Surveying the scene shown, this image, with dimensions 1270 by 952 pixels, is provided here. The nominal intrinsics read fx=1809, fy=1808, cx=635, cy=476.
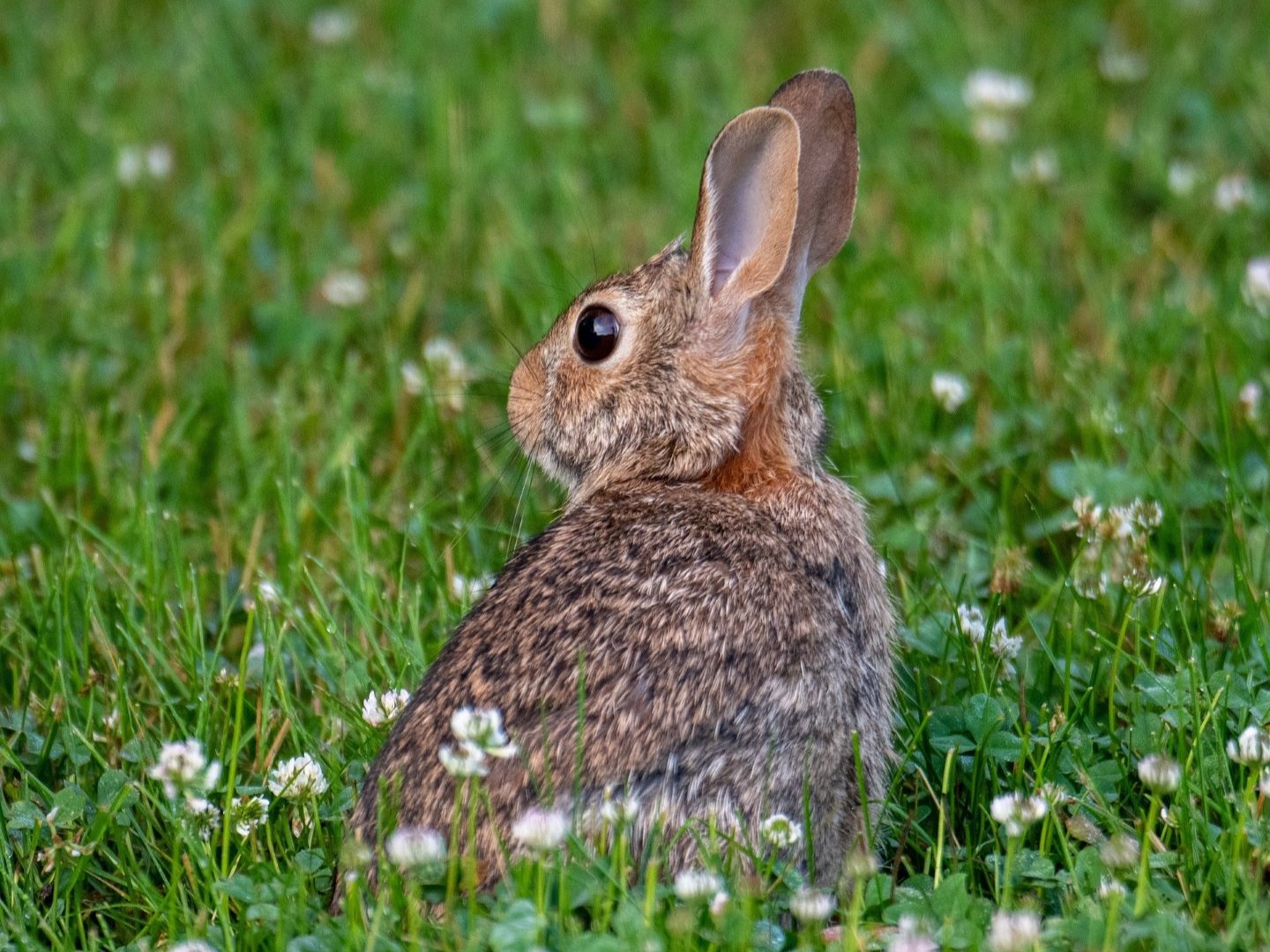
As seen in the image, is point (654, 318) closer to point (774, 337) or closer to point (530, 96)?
point (774, 337)

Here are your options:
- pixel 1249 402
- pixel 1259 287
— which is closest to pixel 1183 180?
pixel 1259 287

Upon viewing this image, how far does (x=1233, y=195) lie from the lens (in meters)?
7.04

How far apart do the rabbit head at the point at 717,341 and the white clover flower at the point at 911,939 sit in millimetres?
1244

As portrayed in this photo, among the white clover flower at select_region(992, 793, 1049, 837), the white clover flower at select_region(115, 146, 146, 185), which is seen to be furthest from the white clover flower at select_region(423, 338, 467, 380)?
the white clover flower at select_region(992, 793, 1049, 837)

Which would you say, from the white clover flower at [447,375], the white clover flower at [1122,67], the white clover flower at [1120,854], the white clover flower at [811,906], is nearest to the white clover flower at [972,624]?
the white clover flower at [1120,854]

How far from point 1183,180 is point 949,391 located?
2.22 metres

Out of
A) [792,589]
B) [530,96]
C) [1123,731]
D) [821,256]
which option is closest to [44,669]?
[792,589]

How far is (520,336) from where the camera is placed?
6457 mm

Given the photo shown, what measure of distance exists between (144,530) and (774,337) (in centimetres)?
175

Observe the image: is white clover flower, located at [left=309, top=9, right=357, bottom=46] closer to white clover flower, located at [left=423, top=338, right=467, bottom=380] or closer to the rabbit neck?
white clover flower, located at [left=423, top=338, right=467, bottom=380]

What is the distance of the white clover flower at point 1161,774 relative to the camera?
11.4 feet

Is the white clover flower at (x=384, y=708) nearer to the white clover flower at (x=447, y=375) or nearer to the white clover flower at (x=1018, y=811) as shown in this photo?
the white clover flower at (x=1018, y=811)

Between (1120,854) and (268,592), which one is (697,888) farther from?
(268,592)

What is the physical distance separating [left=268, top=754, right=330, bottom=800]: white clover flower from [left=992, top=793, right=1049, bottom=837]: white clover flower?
4.59 feet
